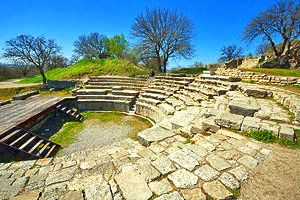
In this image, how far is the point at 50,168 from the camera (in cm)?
356

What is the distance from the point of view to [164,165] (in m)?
2.88

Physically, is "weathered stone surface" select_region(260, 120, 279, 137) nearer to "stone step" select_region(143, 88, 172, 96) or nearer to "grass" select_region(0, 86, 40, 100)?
"stone step" select_region(143, 88, 172, 96)

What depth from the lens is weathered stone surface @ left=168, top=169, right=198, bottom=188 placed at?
239cm

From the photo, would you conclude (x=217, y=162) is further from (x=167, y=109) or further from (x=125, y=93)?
(x=125, y=93)

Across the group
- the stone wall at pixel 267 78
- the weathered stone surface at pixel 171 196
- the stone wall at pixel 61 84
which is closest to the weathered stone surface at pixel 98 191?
the weathered stone surface at pixel 171 196

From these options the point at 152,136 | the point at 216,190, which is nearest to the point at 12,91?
the point at 152,136

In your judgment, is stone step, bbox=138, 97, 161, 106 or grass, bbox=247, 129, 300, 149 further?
stone step, bbox=138, 97, 161, 106

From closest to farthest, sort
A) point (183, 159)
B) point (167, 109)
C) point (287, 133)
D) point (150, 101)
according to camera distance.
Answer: point (183, 159) < point (287, 133) < point (167, 109) < point (150, 101)

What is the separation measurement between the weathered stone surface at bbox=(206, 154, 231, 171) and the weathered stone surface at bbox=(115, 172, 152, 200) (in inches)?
48.9

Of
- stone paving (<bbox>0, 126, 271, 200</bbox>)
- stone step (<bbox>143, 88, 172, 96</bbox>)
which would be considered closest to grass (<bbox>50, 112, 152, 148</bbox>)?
stone step (<bbox>143, 88, 172, 96</bbox>)

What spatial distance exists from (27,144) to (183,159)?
6328mm

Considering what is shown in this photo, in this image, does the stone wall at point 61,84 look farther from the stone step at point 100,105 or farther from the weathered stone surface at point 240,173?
the weathered stone surface at point 240,173

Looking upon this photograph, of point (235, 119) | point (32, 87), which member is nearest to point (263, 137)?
point (235, 119)

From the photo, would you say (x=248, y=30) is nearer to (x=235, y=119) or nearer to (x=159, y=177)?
(x=235, y=119)
